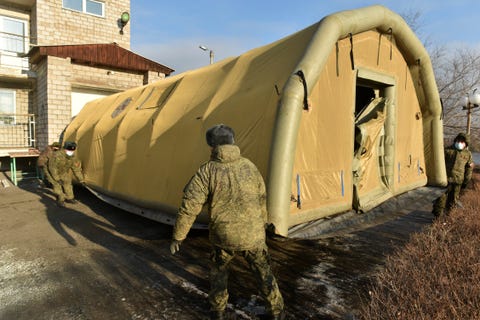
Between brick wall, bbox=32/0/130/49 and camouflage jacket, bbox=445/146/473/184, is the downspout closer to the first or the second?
camouflage jacket, bbox=445/146/473/184

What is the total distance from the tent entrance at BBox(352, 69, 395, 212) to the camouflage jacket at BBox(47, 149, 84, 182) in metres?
6.79

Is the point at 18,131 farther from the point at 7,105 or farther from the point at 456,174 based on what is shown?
the point at 456,174

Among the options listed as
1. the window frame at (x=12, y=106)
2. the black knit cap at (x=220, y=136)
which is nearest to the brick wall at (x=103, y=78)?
the window frame at (x=12, y=106)

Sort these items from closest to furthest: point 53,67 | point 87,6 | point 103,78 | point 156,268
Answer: point 156,268 → point 53,67 → point 103,78 → point 87,6

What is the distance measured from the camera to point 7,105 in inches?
554

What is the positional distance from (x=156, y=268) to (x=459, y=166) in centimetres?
598

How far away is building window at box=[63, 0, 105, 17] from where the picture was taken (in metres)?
14.4

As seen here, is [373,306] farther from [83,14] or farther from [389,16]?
[83,14]

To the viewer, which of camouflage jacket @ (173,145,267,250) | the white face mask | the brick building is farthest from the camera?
the brick building

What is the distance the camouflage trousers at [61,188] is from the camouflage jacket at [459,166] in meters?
8.90

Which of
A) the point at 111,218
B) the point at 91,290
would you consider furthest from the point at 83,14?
the point at 91,290

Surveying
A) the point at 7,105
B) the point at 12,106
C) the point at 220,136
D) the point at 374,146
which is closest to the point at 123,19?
the point at 12,106

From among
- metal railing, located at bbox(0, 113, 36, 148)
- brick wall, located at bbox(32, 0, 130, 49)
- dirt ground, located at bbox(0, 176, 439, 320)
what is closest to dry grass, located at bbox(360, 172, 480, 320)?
dirt ground, located at bbox(0, 176, 439, 320)

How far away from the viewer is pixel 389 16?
5.64 m
